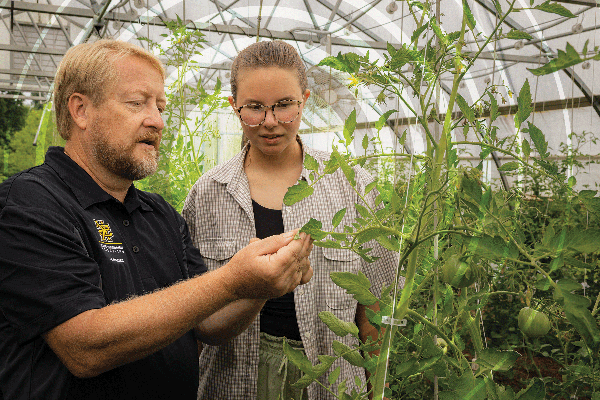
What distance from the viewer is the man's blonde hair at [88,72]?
3.74ft

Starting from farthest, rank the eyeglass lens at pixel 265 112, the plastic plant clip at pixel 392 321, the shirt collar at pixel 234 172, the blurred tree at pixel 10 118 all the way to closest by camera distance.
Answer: the blurred tree at pixel 10 118
the shirt collar at pixel 234 172
the eyeglass lens at pixel 265 112
the plastic plant clip at pixel 392 321

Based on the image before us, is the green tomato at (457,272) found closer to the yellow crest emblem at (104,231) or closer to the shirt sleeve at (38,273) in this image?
the shirt sleeve at (38,273)

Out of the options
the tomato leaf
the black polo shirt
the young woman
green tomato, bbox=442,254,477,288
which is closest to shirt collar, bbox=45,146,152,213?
the black polo shirt

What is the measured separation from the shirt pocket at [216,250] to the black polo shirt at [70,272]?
151 mm

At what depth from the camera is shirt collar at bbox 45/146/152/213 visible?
1.10 meters

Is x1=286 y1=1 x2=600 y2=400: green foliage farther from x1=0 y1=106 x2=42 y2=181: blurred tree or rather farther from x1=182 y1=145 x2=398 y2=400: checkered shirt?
x1=0 y1=106 x2=42 y2=181: blurred tree

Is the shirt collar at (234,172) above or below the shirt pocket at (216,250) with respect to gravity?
above

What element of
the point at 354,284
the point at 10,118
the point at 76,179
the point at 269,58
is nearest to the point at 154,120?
the point at 76,179

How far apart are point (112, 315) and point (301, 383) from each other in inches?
15.2

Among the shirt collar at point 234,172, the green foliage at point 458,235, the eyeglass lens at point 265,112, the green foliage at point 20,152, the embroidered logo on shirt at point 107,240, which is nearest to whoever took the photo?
the green foliage at point 458,235

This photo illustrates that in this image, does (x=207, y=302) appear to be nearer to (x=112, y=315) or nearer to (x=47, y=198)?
(x=112, y=315)

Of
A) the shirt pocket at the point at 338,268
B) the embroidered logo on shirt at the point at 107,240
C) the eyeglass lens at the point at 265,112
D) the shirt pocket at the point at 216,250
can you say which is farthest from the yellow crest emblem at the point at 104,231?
the shirt pocket at the point at 338,268

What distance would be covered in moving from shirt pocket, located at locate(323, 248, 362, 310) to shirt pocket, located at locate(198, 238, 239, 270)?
0.27m

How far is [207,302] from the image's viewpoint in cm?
93
